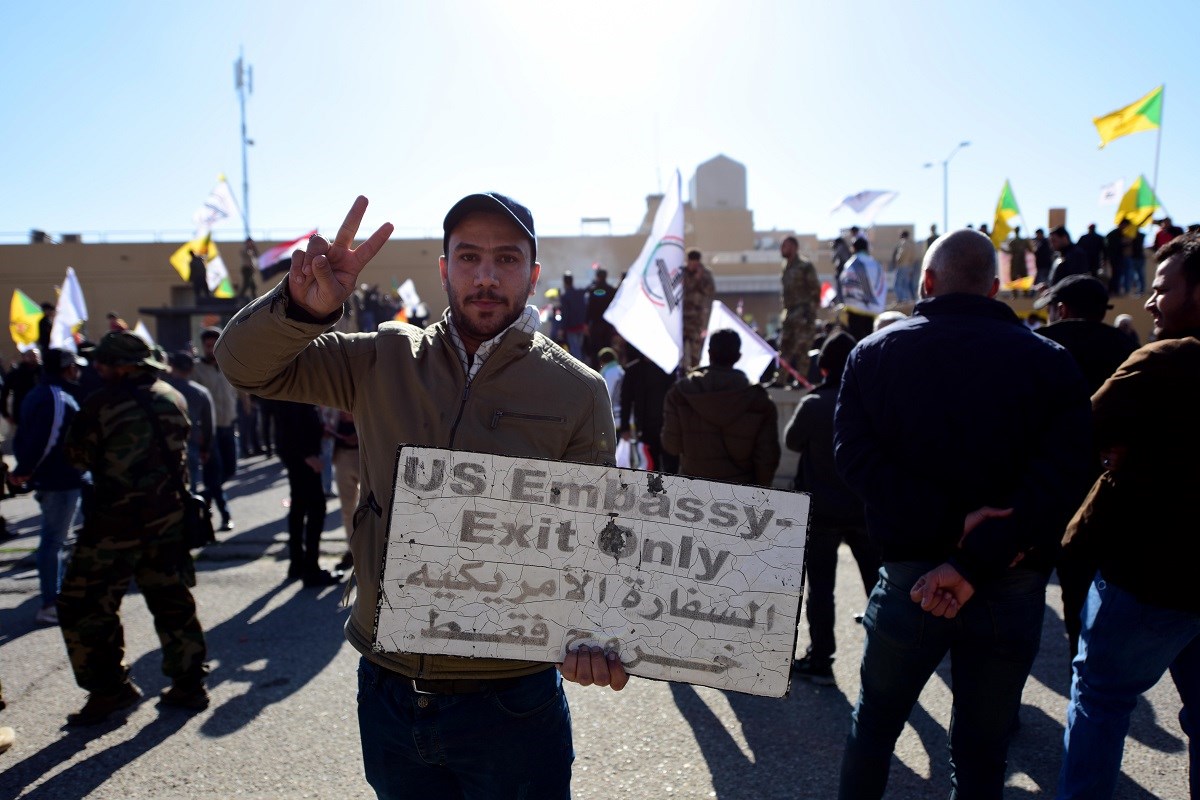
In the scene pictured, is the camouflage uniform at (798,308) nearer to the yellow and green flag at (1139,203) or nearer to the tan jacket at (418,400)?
the tan jacket at (418,400)

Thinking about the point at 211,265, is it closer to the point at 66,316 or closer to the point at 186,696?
the point at 66,316

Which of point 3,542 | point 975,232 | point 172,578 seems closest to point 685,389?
point 975,232

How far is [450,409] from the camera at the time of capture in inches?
76.7

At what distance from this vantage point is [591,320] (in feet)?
41.8

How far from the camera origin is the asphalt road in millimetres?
3615

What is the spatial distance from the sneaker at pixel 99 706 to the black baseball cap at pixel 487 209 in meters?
3.72

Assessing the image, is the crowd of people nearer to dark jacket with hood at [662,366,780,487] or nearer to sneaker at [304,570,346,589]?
dark jacket with hood at [662,366,780,487]

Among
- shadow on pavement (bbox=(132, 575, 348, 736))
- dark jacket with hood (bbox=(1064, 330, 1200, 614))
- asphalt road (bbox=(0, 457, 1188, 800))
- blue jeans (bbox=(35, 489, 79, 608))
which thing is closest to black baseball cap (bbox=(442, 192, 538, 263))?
dark jacket with hood (bbox=(1064, 330, 1200, 614))

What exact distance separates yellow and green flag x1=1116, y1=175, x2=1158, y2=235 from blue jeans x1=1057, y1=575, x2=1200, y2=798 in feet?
54.9

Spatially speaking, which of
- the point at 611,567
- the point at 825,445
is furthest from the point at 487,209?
the point at 825,445

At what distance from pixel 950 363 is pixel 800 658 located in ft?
9.47

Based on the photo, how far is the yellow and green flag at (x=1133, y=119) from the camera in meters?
13.3

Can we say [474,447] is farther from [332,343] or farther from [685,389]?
[685,389]

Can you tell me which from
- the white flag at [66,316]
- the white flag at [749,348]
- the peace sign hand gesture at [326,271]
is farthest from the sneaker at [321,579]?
the peace sign hand gesture at [326,271]
